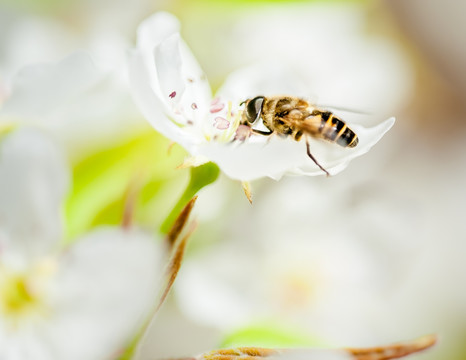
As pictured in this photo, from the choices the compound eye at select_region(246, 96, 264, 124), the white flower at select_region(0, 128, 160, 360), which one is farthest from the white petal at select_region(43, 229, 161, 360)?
the compound eye at select_region(246, 96, 264, 124)

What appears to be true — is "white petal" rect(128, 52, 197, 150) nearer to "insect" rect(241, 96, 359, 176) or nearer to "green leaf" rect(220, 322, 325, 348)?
"insect" rect(241, 96, 359, 176)

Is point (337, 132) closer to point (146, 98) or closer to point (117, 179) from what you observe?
point (146, 98)

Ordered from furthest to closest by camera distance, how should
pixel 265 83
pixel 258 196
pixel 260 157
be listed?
pixel 258 196 → pixel 265 83 → pixel 260 157

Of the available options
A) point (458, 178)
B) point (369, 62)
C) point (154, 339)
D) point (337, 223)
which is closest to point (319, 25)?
point (369, 62)

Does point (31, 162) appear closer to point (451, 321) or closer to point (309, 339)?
point (309, 339)

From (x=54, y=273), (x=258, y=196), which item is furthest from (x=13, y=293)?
(x=258, y=196)

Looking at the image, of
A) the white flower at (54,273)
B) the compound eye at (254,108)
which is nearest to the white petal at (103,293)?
the white flower at (54,273)

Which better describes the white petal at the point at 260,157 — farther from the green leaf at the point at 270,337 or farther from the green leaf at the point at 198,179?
the green leaf at the point at 270,337
